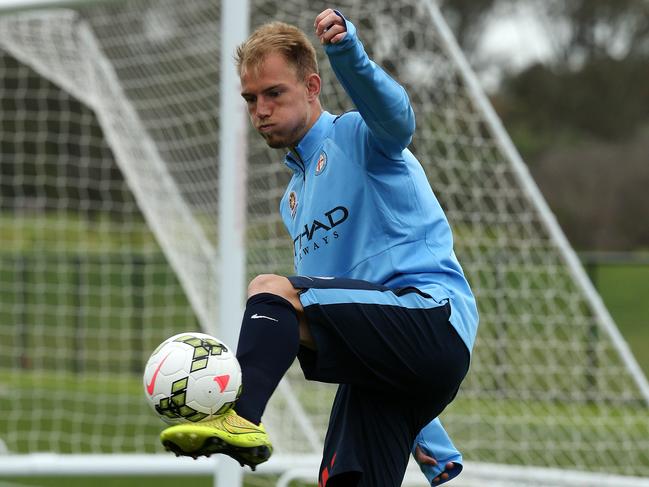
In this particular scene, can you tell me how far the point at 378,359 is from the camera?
3432mm

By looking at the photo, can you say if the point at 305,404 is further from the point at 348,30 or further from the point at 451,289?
the point at 348,30

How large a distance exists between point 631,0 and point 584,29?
1404mm

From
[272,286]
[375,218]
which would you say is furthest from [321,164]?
[272,286]

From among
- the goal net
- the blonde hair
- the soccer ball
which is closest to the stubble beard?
the blonde hair

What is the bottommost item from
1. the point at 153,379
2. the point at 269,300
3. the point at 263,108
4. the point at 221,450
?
the point at 221,450

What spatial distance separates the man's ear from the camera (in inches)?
145

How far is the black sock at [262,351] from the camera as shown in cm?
319

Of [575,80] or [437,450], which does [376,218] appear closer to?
[437,450]

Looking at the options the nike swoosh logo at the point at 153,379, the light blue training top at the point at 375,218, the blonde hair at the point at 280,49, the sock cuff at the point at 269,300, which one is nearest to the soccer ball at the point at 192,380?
the nike swoosh logo at the point at 153,379

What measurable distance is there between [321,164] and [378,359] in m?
0.67

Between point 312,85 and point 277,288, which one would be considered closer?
point 277,288

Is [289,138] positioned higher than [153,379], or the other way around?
[289,138]

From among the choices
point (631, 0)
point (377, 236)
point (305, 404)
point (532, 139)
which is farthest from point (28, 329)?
point (631, 0)

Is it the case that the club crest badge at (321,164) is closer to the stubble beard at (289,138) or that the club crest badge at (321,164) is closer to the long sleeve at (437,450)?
the stubble beard at (289,138)
